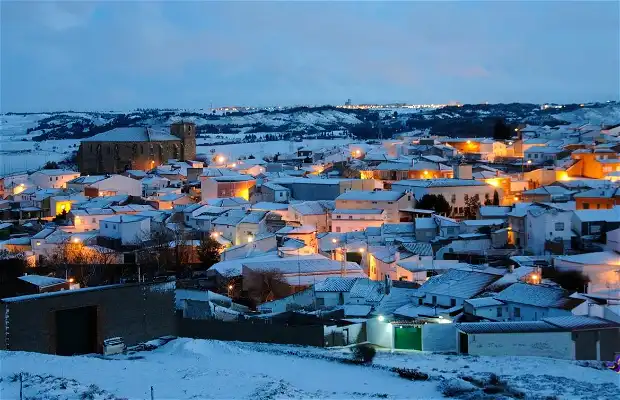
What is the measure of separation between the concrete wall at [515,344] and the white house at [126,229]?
448 inches

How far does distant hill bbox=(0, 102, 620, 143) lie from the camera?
247 feet

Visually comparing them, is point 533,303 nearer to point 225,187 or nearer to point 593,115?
point 225,187

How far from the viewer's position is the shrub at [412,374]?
659cm

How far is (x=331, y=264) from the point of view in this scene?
589 inches

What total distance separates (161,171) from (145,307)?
26.0 m

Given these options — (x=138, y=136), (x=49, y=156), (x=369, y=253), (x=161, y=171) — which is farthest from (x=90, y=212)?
(x=49, y=156)

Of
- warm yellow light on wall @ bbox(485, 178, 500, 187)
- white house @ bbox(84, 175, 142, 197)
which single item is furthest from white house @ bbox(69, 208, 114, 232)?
warm yellow light on wall @ bbox(485, 178, 500, 187)

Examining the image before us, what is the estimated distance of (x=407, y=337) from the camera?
9.82m

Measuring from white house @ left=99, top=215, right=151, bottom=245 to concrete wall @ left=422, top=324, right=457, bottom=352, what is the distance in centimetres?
1052

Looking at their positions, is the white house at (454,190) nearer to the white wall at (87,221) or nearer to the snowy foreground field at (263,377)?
the white wall at (87,221)

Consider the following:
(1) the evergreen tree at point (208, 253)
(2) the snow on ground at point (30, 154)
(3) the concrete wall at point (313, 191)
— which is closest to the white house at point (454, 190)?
(3) the concrete wall at point (313, 191)

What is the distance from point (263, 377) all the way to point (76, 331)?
Answer: 5.98 ft

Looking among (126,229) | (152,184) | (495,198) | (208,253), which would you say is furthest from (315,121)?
(208,253)

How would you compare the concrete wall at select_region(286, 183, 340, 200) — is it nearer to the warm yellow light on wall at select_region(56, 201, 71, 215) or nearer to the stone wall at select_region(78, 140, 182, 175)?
the warm yellow light on wall at select_region(56, 201, 71, 215)
